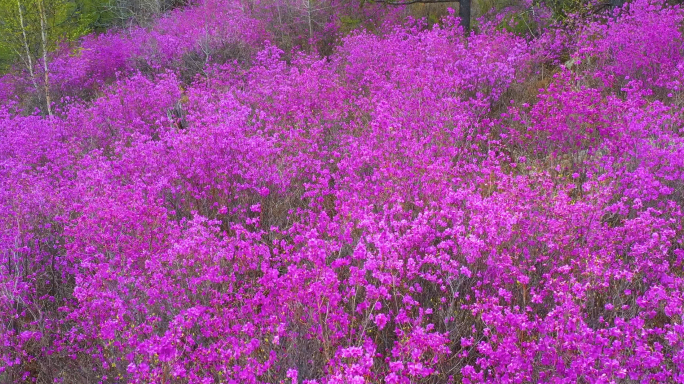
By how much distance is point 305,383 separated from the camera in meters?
2.36

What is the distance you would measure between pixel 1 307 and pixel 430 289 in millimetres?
3281

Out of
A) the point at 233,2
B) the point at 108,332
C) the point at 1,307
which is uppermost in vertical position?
the point at 233,2

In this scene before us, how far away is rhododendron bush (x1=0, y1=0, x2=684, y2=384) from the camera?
2.59 m

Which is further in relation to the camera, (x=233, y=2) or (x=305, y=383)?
(x=233, y=2)

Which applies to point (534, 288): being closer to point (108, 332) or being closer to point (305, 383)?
point (305, 383)

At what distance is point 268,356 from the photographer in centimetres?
274

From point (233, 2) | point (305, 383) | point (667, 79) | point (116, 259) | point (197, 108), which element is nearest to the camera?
point (305, 383)

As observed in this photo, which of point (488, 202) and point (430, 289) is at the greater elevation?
point (488, 202)

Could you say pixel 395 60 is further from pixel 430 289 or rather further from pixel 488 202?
pixel 430 289

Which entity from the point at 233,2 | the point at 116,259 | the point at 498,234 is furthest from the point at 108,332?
the point at 233,2

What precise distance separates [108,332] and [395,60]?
708 cm

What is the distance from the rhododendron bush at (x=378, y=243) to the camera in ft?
8.50

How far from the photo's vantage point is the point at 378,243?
10.3ft

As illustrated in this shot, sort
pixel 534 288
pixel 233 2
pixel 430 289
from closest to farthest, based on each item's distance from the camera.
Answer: pixel 534 288, pixel 430 289, pixel 233 2
